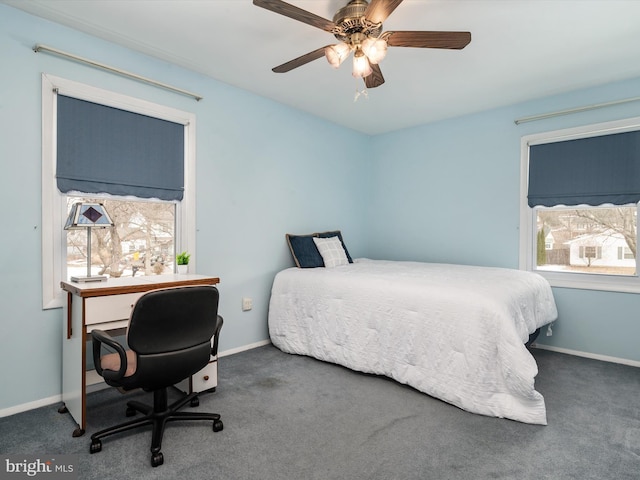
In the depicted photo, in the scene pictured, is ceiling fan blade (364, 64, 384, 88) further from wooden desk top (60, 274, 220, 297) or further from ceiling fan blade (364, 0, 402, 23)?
wooden desk top (60, 274, 220, 297)

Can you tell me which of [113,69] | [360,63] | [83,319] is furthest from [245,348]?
[360,63]

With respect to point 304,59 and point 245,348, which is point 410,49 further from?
point 245,348

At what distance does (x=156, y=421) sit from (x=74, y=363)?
0.65 m

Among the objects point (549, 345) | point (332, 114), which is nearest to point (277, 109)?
point (332, 114)

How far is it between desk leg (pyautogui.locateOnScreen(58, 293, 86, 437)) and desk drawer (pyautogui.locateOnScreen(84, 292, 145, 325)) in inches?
1.7

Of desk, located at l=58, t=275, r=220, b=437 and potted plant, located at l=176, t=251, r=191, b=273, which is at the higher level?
potted plant, located at l=176, t=251, r=191, b=273

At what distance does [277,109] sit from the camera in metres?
3.79

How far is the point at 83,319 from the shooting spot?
2.00 metres

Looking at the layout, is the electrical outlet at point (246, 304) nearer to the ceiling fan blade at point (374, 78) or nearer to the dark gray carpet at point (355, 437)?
the dark gray carpet at point (355, 437)

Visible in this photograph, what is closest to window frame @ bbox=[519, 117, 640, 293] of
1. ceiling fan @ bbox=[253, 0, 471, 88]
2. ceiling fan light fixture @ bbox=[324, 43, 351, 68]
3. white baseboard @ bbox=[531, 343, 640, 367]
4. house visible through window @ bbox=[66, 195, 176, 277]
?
white baseboard @ bbox=[531, 343, 640, 367]

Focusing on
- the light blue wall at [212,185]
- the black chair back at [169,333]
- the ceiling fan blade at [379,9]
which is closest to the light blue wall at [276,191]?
the light blue wall at [212,185]

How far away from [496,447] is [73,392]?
2.40 meters

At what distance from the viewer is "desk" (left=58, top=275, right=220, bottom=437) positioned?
2004mm

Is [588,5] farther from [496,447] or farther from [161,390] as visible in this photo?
[161,390]
